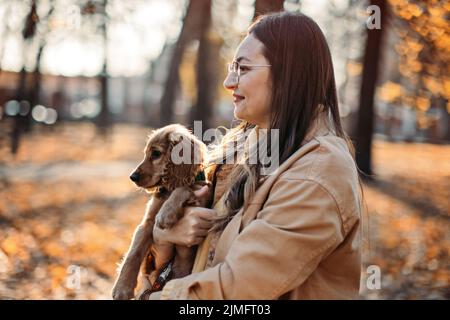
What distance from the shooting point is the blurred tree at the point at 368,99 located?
16.3 m

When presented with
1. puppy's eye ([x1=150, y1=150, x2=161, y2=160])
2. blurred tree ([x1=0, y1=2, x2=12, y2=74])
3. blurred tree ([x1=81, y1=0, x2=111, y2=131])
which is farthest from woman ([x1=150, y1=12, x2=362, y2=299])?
blurred tree ([x1=0, y1=2, x2=12, y2=74])

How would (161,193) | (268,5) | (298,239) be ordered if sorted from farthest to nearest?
1. (268,5)
2. (161,193)
3. (298,239)

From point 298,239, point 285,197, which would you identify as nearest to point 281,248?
point 298,239

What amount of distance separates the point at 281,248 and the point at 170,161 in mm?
1543

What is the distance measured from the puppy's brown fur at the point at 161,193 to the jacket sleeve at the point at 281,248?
3.06 ft

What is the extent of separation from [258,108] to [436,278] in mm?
6826

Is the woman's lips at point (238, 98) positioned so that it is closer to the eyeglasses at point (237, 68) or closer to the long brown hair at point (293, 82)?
the eyeglasses at point (237, 68)

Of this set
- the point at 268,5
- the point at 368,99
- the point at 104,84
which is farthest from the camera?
the point at 104,84

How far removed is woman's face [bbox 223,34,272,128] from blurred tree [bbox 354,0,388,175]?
13638mm

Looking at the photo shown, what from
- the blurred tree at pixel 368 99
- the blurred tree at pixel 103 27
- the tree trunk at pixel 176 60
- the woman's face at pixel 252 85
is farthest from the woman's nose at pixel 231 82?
the tree trunk at pixel 176 60

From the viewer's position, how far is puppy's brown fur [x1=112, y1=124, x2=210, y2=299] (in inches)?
138

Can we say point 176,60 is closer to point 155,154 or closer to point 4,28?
point 4,28

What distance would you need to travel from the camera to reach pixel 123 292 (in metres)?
3.67

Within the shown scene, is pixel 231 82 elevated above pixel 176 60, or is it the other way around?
pixel 176 60
